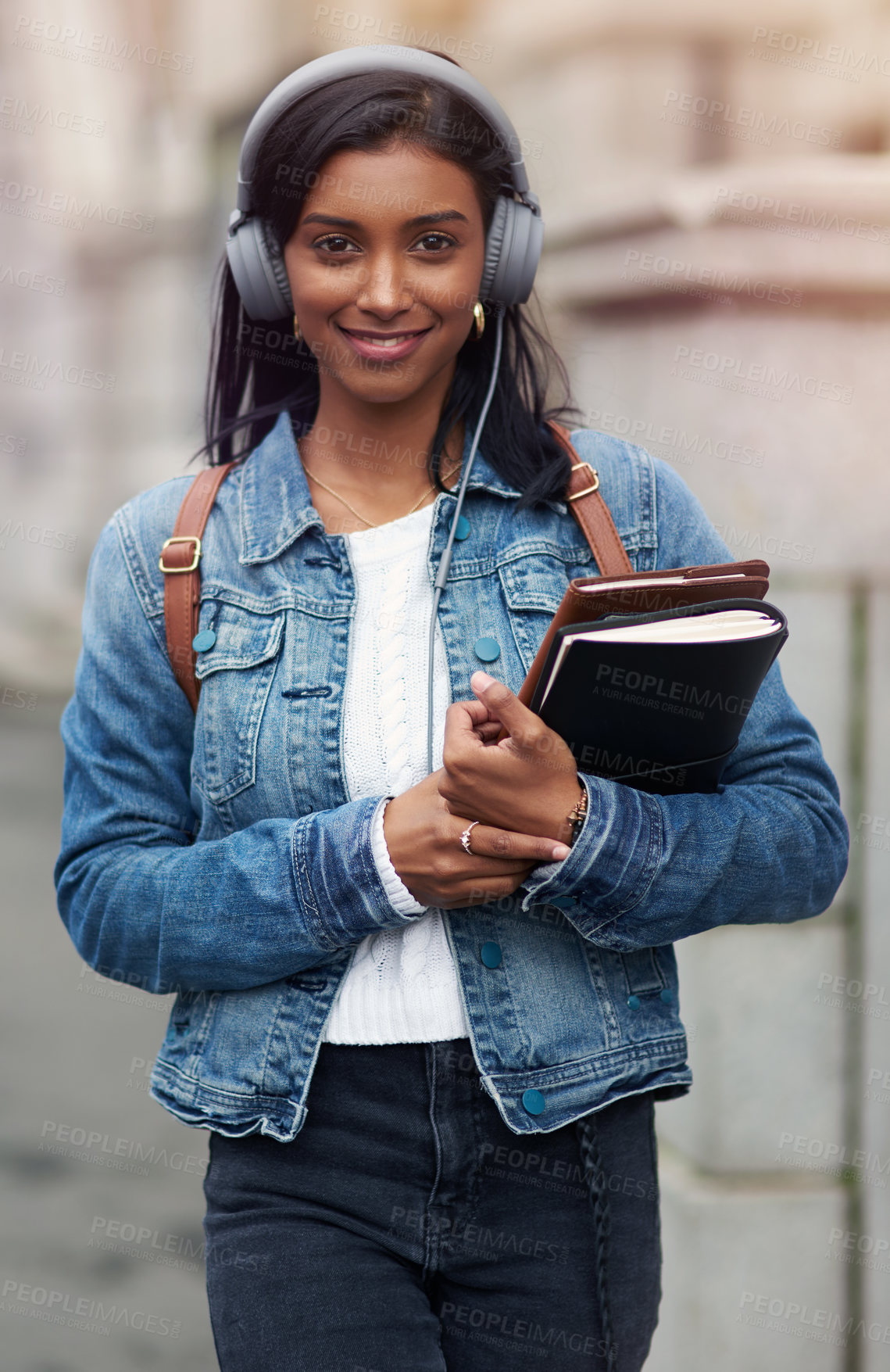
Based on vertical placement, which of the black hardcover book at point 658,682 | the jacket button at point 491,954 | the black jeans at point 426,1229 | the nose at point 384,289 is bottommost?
the black jeans at point 426,1229

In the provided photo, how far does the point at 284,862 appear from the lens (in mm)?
1659

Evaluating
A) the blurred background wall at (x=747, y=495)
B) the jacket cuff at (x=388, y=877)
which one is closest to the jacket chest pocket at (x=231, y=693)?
the jacket cuff at (x=388, y=877)

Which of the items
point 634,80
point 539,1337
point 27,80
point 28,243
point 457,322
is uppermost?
point 27,80

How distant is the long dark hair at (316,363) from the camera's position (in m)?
1.72

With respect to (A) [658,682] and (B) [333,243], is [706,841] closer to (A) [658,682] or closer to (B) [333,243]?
(A) [658,682]

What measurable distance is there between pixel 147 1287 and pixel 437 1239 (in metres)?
2.40

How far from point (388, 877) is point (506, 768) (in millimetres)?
212

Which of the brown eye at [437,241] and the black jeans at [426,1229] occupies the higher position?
the brown eye at [437,241]

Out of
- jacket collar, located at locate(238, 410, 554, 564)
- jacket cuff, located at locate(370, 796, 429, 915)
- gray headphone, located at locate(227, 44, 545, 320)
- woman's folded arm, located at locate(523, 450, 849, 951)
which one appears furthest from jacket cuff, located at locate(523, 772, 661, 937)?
gray headphone, located at locate(227, 44, 545, 320)

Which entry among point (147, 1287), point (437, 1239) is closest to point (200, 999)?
point (437, 1239)

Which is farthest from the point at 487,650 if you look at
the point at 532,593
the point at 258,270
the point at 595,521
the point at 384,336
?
the point at 258,270

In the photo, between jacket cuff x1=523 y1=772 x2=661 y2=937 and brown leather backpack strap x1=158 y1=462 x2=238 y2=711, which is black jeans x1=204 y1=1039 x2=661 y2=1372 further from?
brown leather backpack strap x1=158 y1=462 x2=238 y2=711

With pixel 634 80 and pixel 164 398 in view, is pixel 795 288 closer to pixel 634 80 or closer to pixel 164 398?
pixel 634 80

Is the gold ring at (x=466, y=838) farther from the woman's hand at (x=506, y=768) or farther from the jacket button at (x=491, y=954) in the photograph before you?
the jacket button at (x=491, y=954)
